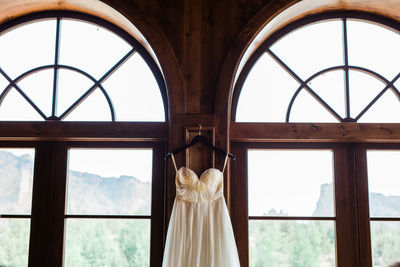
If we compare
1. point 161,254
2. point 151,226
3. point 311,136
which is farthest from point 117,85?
point 311,136

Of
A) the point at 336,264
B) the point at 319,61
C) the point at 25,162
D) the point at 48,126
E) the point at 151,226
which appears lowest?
the point at 336,264

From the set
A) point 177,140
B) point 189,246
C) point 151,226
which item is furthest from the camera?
point 151,226

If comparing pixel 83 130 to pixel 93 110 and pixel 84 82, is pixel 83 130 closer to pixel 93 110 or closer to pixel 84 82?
pixel 93 110

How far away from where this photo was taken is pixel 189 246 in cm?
259

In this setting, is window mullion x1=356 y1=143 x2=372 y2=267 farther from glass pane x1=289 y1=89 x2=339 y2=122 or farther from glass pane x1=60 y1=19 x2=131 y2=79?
glass pane x1=60 y1=19 x2=131 y2=79

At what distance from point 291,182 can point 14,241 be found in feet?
7.30

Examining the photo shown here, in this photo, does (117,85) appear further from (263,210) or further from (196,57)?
(263,210)

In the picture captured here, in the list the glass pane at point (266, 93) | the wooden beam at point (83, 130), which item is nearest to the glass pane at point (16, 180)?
the wooden beam at point (83, 130)

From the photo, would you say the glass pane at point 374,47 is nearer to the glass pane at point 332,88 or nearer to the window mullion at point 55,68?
the glass pane at point 332,88

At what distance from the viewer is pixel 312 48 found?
10.3 ft

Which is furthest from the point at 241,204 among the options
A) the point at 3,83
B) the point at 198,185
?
the point at 3,83

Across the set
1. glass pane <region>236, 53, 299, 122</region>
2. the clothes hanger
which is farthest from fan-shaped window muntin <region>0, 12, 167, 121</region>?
glass pane <region>236, 53, 299, 122</region>

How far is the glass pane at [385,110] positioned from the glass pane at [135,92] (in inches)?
64.9

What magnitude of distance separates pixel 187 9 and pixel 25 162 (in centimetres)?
176
